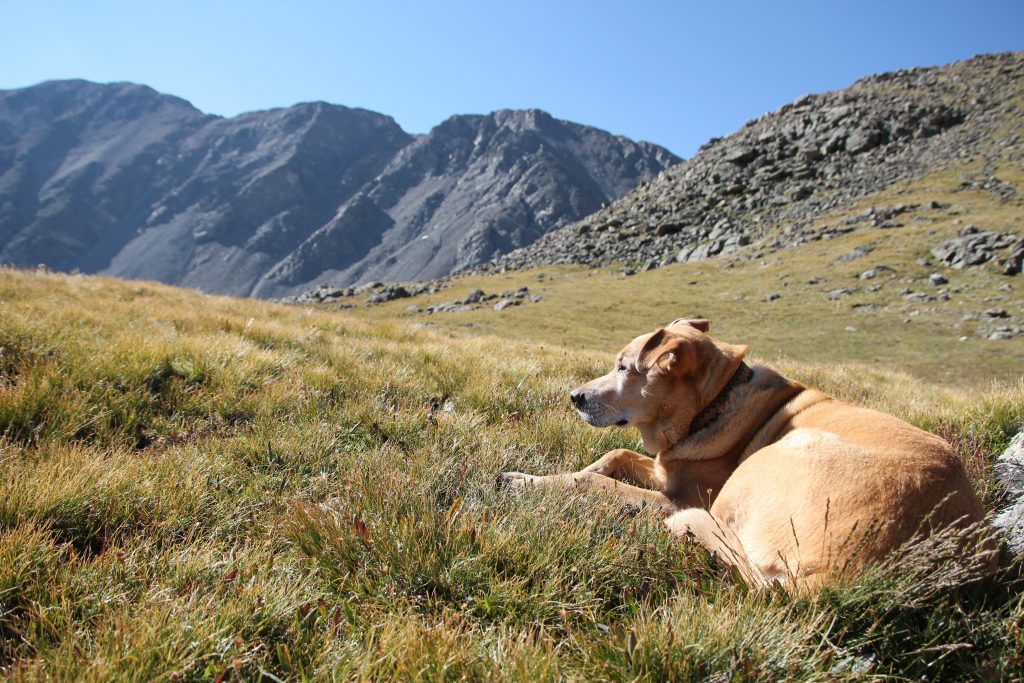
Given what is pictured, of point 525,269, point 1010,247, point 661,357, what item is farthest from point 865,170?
point 661,357

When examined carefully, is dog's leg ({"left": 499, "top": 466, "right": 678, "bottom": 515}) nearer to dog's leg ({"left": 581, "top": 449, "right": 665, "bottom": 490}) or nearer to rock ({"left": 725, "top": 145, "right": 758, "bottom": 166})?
dog's leg ({"left": 581, "top": 449, "right": 665, "bottom": 490})

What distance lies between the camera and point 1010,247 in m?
38.0

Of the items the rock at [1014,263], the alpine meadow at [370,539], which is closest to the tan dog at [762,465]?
the alpine meadow at [370,539]

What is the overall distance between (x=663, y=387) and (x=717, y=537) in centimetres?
180

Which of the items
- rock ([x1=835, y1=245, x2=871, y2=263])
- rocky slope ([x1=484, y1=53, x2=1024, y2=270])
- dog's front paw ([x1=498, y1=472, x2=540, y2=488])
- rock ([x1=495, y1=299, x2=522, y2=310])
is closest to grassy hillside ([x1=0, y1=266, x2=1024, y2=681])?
dog's front paw ([x1=498, y1=472, x2=540, y2=488])

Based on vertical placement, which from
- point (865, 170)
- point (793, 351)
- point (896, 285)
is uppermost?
point (865, 170)

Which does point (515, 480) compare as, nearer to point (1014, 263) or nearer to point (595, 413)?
point (595, 413)

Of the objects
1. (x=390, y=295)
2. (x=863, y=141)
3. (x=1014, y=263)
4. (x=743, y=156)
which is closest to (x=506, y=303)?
(x=390, y=295)

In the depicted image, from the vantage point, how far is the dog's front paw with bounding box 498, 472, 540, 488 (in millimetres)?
3288

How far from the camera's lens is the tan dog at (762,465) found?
2.51 meters

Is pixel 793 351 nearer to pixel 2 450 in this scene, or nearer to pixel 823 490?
pixel 823 490

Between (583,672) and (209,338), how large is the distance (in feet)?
19.2

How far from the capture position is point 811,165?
8394 cm

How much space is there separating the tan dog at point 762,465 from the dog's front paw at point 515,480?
2 centimetres
